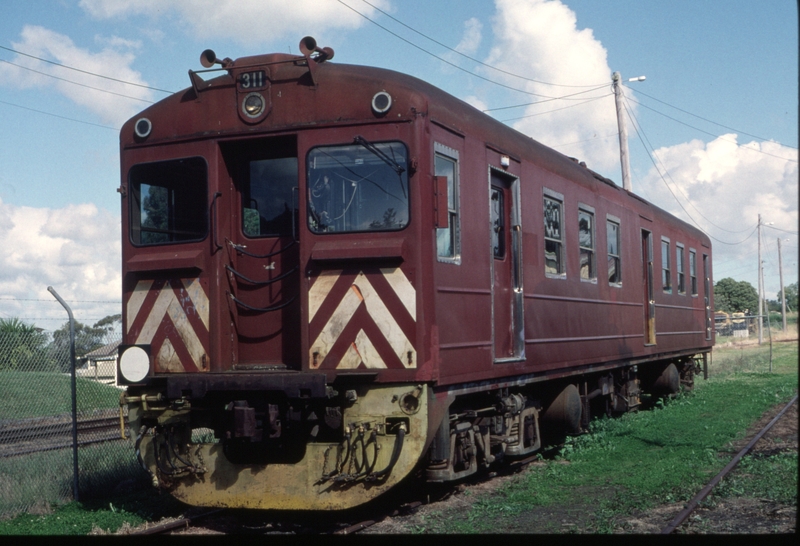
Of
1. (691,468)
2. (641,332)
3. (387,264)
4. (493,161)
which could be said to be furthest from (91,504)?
(641,332)

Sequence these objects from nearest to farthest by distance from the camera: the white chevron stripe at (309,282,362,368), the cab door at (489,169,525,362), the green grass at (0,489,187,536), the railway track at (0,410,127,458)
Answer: the white chevron stripe at (309,282,362,368), the green grass at (0,489,187,536), the cab door at (489,169,525,362), the railway track at (0,410,127,458)

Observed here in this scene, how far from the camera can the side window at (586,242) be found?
35.1 ft

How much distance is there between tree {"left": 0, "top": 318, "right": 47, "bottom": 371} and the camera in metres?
9.41

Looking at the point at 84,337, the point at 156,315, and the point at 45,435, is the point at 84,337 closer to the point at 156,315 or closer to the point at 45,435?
the point at 45,435

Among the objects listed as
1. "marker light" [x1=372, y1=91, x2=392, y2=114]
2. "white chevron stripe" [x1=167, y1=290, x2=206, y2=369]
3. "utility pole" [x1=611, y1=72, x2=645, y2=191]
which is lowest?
"white chevron stripe" [x1=167, y1=290, x2=206, y2=369]

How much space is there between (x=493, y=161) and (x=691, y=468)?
12.8ft

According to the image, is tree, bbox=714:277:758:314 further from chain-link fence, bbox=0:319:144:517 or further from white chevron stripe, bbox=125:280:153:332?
white chevron stripe, bbox=125:280:153:332

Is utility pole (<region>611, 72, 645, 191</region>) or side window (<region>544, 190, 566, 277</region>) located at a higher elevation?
utility pole (<region>611, 72, 645, 191</region>)

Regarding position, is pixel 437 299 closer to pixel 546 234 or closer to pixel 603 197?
pixel 546 234

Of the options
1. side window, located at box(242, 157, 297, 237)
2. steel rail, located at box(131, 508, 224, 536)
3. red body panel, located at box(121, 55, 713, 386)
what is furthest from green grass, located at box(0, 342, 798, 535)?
side window, located at box(242, 157, 297, 237)

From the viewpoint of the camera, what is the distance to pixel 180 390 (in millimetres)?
6871

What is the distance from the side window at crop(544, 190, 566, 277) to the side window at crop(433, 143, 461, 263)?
89.0 inches

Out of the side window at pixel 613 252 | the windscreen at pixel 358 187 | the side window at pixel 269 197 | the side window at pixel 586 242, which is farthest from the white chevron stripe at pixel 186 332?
the side window at pixel 613 252

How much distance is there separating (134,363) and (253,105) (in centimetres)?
232
